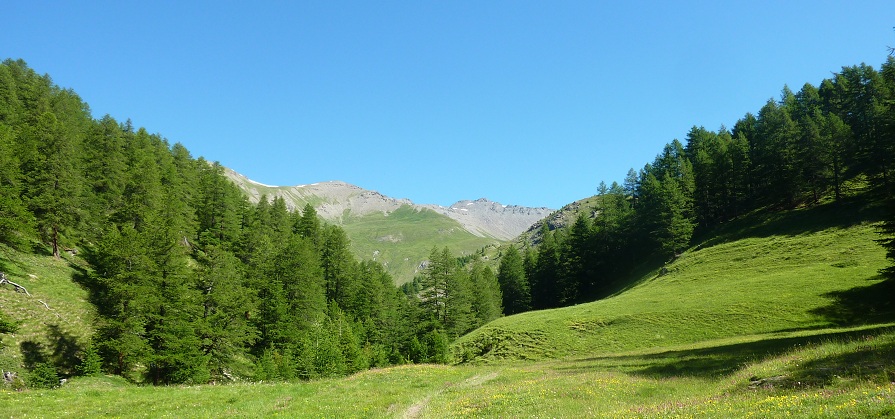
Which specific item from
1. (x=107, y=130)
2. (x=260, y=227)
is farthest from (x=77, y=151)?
(x=260, y=227)

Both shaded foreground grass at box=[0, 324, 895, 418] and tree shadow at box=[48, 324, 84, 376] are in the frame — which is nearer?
shaded foreground grass at box=[0, 324, 895, 418]

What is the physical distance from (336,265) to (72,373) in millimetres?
46736

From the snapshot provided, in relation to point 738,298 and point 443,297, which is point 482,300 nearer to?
point 443,297

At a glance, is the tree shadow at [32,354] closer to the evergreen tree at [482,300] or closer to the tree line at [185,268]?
the tree line at [185,268]

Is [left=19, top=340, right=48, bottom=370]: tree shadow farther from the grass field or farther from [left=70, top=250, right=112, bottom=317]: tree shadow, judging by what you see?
[left=70, top=250, right=112, bottom=317]: tree shadow

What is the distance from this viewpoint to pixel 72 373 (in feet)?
108

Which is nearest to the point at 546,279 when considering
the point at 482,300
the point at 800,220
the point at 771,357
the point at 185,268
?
the point at 482,300

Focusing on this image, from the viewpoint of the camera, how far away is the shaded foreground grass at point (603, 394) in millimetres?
12258

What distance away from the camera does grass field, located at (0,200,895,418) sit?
48.3 feet

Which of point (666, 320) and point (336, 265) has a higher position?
point (336, 265)

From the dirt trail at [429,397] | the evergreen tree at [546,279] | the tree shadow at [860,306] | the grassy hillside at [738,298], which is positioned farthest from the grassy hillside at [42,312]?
the evergreen tree at [546,279]

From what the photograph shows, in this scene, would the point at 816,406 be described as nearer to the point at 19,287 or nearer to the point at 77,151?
the point at 19,287

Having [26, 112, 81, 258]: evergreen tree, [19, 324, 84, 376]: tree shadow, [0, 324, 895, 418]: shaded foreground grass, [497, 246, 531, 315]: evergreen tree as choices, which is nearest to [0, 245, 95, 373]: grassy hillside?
[19, 324, 84, 376]: tree shadow

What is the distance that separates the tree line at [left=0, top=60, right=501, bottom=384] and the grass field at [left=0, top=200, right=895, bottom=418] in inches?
223
